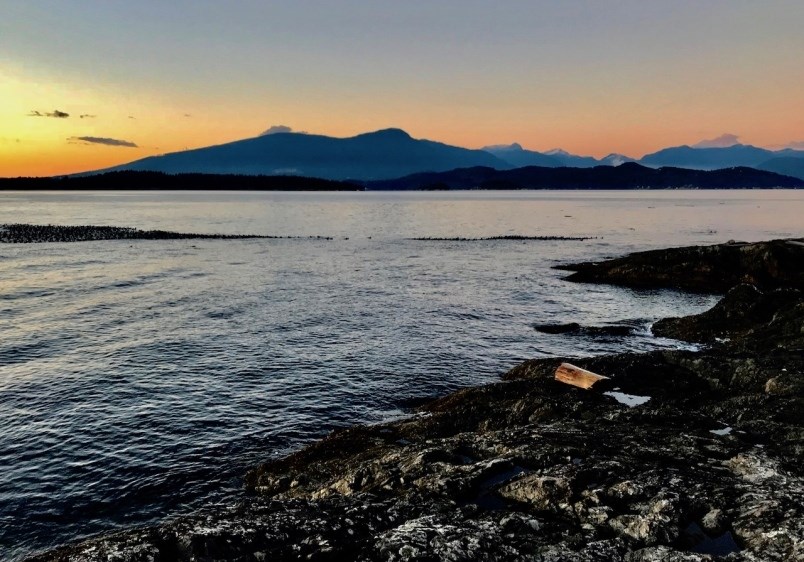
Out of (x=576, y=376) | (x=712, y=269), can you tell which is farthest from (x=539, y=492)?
(x=712, y=269)

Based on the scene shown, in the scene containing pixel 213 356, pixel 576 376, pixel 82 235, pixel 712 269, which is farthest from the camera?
pixel 82 235

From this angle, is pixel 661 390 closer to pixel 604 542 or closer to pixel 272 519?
pixel 604 542

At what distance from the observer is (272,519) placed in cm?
1117

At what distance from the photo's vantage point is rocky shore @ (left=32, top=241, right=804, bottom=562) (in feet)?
33.6

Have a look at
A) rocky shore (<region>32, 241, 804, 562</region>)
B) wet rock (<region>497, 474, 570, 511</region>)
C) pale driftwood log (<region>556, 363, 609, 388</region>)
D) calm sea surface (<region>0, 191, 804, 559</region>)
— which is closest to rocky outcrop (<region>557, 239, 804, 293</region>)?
calm sea surface (<region>0, 191, 804, 559</region>)

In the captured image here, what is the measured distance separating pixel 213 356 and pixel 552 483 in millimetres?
26431

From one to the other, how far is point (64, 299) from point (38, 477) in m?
37.5

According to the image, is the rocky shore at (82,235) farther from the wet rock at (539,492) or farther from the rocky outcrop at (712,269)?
the wet rock at (539,492)

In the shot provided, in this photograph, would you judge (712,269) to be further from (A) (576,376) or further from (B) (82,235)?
(B) (82,235)

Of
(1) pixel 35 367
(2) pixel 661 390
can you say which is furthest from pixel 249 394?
(2) pixel 661 390

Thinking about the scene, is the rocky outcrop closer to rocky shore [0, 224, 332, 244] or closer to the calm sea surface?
the calm sea surface

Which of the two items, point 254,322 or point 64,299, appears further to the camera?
point 64,299

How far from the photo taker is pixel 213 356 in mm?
33281

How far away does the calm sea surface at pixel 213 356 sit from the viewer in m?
19.0
